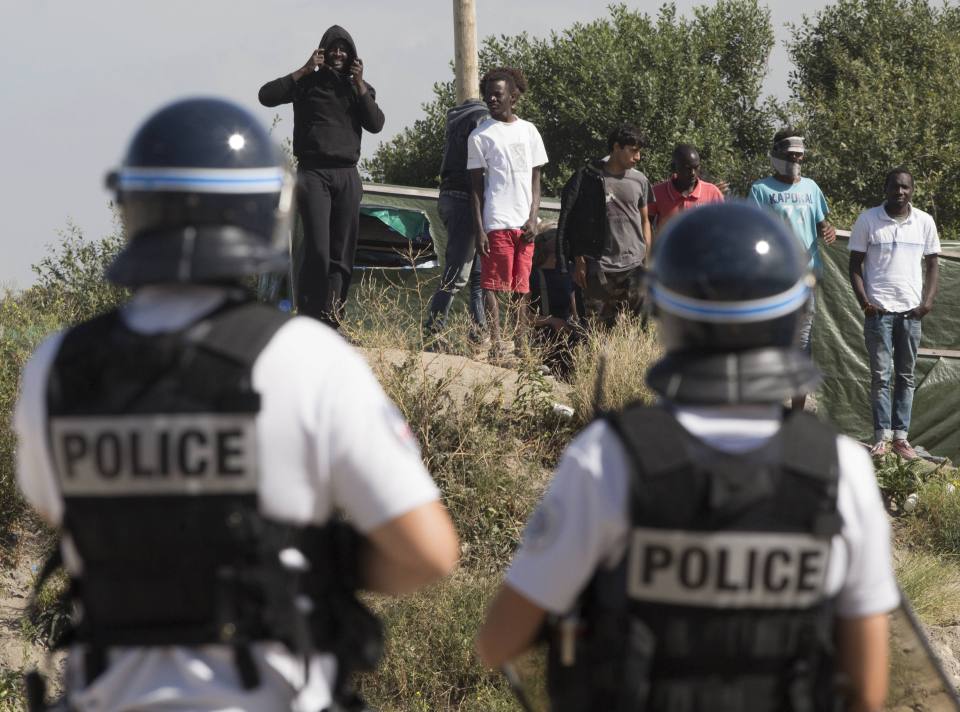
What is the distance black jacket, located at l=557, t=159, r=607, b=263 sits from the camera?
8.28 metres

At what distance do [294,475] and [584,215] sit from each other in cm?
638

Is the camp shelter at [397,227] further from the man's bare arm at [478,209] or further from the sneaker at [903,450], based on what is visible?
the sneaker at [903,450]

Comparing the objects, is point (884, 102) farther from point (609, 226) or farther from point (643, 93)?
point (609, 226)

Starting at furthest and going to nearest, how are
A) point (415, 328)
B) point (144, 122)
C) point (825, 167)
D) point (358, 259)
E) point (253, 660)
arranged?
point (825, 167)
point (358, 259)
point (415, 328)
point (144, 122)
point (253, 660)

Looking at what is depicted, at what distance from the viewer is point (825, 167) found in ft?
82.4

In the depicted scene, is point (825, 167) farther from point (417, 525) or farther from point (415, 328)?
point (417, 525)

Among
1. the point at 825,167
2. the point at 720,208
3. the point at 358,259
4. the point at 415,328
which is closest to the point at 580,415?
the point at 415,328

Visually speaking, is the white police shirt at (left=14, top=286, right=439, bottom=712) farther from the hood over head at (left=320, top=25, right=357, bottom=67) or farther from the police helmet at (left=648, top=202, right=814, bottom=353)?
the hood over head at (left=320, top=25, right=357, bottom=67)

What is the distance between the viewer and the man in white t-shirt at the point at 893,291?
827 cm

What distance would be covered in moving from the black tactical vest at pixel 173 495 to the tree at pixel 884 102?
23.3 meters

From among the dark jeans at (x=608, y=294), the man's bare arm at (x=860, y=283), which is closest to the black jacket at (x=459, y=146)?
the dark jeans at (x=608, y=294)

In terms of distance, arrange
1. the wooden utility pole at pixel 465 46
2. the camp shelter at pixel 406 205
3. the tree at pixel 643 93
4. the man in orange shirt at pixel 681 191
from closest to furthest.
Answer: the man in orange shirt at pixel 681 191, the wooden utility pole at pixel 465 46, the camp shelter at pixel 406 205, the tree at pixel 643 93

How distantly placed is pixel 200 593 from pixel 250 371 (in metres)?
0.37

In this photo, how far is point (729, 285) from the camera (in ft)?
7.16
